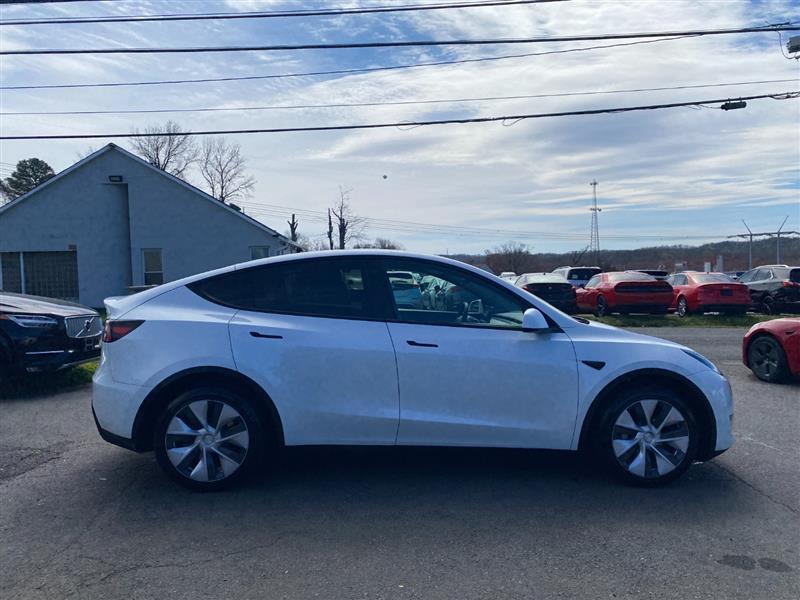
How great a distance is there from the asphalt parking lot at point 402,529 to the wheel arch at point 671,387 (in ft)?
1.08

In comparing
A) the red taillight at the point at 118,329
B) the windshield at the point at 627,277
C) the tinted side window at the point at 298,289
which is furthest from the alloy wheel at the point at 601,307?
the red taillight at the point at 118,329

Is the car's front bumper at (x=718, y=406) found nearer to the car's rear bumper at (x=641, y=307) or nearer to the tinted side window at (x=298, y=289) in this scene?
the tinted side window at (x=298, y=289)

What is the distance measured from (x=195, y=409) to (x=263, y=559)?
1310 mm

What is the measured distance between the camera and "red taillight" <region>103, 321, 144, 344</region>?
4.83m

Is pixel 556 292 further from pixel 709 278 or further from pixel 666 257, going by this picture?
pixel 666 257

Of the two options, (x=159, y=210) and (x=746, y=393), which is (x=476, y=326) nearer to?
(x=746, y=393)

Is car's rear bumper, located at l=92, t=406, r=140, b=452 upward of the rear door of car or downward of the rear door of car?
downward

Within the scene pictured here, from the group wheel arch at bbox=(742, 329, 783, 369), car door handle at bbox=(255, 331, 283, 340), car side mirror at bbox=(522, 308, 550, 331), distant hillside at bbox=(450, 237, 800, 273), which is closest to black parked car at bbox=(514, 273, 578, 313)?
wheel arch at bbox=(742, 329, 783, 369)

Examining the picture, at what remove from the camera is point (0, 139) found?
17516mm

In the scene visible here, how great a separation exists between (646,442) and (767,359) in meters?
5.53

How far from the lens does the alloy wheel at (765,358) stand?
9141 millimetres

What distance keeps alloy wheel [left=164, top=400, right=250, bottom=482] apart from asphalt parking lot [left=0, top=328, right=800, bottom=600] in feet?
0.65

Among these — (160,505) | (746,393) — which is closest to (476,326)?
(160,505)

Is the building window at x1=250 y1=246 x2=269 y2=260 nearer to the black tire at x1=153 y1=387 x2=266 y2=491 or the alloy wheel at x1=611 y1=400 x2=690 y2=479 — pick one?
the black tire at x1=153 y1=387 x2=266 y2=491
